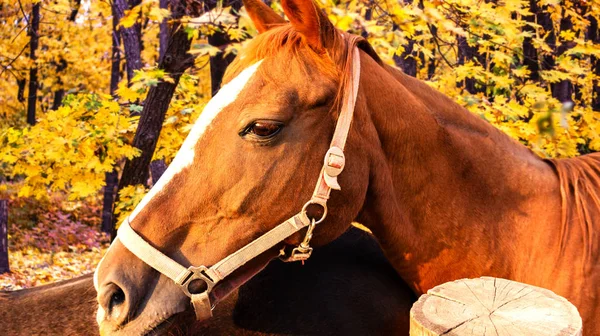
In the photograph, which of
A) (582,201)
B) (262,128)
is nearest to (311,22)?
(262,128)

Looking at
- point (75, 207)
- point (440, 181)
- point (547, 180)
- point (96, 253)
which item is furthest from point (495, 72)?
point (75, 207)

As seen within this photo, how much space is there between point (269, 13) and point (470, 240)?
144 centimetres

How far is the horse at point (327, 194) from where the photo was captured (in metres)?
2.02

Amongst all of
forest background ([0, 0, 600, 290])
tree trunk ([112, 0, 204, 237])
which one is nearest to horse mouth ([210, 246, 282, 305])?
forest background ([0, 0, 600, 290])

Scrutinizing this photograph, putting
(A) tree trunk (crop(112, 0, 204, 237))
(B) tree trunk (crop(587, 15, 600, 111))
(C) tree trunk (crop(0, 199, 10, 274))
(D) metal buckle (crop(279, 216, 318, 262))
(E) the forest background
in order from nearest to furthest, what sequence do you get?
(D) metal buckle (crop(279, 216, 318, 262)), (E) the forest background, (A) tree trunk (crop(112, 0, 204, 237)), (B) tree trunk (crop(587, 15, 600, 111)), (C) tree trunk (crop(0, 199, 10, 274))

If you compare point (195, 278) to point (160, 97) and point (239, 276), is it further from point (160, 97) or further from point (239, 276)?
point (160, 97)

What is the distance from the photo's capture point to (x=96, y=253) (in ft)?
43.5

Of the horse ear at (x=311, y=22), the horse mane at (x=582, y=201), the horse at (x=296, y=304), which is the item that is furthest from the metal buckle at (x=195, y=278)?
the horse mane at (x=582, y=201)

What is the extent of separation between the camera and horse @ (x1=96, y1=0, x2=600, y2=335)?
79.4 inches

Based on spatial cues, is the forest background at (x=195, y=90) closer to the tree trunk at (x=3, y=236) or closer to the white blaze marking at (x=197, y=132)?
the white blaze marking at (x=197, y=132)

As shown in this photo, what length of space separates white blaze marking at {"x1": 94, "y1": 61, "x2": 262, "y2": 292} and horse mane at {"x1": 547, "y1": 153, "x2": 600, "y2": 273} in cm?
162

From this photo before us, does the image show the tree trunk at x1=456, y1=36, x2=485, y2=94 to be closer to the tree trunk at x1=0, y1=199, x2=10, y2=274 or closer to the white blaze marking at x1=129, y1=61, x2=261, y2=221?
the white blaze marking at x1=129, y1=61, x2=261, y2=221

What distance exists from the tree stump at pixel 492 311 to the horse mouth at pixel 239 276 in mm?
753

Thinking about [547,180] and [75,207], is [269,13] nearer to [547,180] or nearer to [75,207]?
[547,180]
